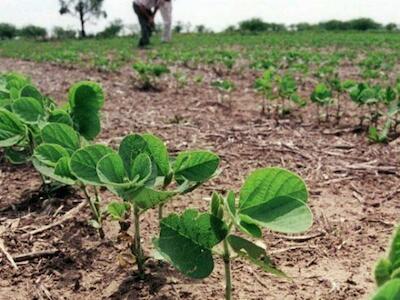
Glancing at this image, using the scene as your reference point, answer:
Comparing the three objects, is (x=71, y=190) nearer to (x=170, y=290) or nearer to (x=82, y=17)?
(x=170, y=290)

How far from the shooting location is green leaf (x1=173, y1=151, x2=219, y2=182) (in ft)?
4.07

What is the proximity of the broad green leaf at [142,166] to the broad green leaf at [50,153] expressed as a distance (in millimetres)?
430

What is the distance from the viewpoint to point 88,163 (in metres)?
1.20

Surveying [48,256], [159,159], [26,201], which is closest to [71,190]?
[26,201]

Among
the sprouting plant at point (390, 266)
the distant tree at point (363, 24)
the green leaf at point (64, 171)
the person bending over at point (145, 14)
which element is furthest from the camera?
the distant tree at point (363, 24)

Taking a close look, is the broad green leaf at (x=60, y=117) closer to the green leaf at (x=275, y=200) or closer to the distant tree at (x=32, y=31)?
the green leaf at (x=275, y=200)

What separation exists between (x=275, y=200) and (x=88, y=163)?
18.1 inches

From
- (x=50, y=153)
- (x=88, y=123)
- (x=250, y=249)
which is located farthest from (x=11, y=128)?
(x=250, y=249)

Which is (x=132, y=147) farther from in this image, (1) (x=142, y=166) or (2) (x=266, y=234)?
(2) (x=266, y=234)

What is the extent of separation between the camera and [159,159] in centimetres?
126

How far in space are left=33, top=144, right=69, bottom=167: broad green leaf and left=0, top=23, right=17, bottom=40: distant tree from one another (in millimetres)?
57017

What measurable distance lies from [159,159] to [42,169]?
20.3 inches

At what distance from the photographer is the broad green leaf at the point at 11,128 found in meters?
1.83

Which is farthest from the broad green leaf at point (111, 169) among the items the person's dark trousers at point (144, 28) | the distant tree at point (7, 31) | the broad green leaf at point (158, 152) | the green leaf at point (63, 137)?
the distant tree at point (7, 31)
